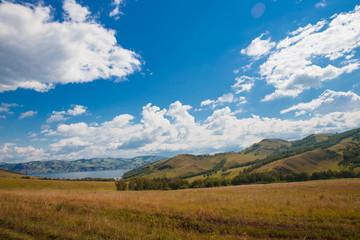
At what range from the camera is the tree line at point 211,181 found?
95494 mm

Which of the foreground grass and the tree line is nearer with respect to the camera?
the foreground grass

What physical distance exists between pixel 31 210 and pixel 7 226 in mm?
2633

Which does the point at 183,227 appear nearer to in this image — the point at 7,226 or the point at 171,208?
the point at 171,208

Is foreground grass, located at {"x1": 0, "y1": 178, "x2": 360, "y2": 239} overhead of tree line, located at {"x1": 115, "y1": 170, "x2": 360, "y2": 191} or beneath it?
overhead

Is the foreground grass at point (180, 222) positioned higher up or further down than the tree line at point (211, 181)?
higher up

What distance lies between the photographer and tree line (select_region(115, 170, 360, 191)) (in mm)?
95494

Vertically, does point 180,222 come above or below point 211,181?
above

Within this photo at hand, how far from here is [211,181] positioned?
127 m

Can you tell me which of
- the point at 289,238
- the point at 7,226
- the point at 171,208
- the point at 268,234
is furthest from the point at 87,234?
the point at 289,238

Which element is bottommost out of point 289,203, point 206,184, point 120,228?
point 206,184

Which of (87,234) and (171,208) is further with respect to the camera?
(171,208)

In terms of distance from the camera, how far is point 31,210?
37.9 ft

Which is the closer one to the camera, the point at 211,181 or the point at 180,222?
the point at 180,222

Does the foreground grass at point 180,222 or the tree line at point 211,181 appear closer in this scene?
the foreground grass at point 180,222
